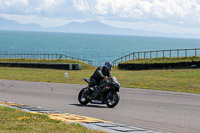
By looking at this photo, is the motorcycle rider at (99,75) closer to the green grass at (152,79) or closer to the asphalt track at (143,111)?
the asphalt track at (143,111)

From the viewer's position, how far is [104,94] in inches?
505

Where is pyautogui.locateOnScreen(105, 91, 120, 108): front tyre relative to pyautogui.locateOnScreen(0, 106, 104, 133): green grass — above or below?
above

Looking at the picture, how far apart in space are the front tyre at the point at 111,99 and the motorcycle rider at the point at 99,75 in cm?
42

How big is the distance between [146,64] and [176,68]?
3.85m

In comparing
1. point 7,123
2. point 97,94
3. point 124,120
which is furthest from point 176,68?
point 7,123

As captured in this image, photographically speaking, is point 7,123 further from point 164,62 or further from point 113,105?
point 164,62

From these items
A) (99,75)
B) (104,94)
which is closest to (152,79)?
(104,94)

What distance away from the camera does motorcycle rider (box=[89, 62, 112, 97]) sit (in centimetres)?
1238

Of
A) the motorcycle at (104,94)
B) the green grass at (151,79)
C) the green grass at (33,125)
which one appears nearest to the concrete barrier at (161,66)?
the green grass at (151,79)

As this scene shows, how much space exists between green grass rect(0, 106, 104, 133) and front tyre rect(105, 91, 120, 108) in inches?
145

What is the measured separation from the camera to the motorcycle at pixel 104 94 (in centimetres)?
1216

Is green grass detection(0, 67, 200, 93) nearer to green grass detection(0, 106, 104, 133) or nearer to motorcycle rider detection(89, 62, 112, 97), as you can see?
motorcycle rider detection(89, 62, 112, 97)

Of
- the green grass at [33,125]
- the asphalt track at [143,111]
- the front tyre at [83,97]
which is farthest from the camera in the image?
the front tyre at [83,97]

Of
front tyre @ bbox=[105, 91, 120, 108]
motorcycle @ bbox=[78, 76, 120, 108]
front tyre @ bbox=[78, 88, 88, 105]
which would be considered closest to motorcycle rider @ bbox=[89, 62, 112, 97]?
motorcycle @ bbox=[78, 76, 120, 108]
